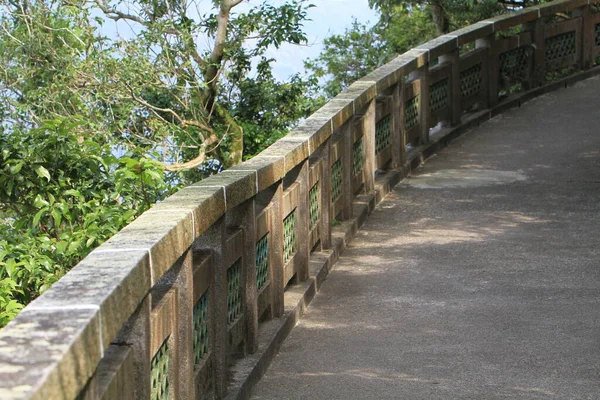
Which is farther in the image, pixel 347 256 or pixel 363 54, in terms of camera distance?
pixel 363 54

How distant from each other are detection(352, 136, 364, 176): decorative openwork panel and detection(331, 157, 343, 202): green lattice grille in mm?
521

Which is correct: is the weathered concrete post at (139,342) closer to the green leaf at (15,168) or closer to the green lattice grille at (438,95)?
the green leaf at (15,168)

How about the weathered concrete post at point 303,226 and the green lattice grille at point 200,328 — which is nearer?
the green lattice grille at point 200,328

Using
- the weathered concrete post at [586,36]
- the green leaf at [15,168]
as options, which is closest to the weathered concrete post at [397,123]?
the green leaf at [15,168]

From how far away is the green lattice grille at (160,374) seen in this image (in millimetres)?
3691

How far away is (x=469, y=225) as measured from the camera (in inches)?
332

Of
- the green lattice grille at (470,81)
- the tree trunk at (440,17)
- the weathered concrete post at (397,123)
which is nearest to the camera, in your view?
the weathered concrete post at (397,123)

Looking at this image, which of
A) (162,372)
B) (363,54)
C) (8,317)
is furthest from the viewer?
(363,54)

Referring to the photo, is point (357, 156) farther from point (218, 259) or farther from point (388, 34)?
point (388, 34)

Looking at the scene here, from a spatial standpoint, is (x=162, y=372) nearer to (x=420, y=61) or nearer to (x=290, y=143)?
(x=290, y=143)

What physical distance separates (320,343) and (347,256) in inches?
73.4

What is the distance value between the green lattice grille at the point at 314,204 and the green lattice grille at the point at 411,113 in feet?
11.0

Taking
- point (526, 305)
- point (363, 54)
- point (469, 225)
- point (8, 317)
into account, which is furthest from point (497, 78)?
point (363, 54)

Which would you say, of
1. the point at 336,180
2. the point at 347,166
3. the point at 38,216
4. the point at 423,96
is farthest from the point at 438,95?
the point at 38,216
